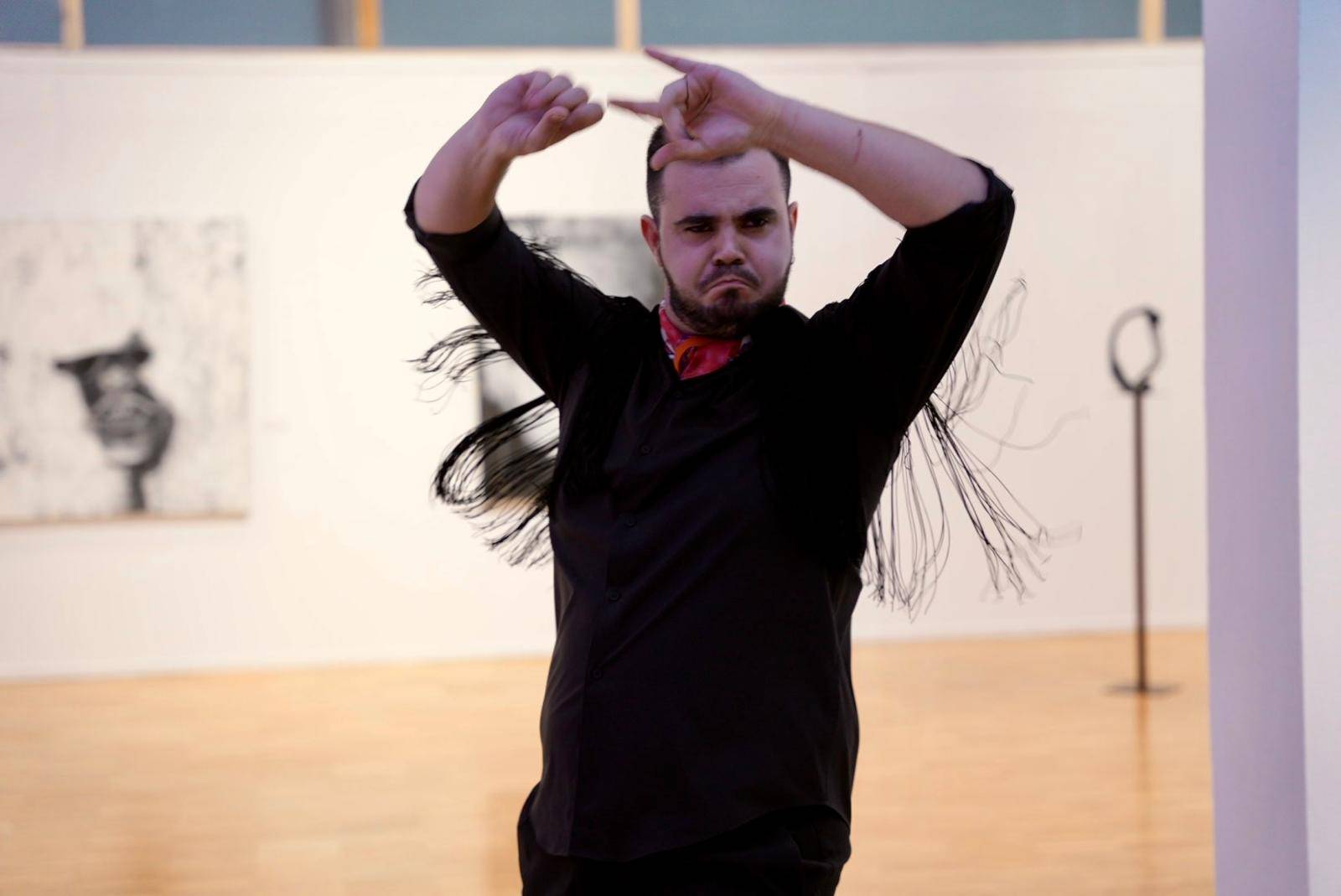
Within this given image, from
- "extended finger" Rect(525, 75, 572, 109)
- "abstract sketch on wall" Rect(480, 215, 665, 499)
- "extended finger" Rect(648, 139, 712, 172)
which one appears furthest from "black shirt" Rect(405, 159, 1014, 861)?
"abstract sketch on wall" Rect(480, 215, 665, 499)

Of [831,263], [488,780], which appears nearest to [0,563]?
[488,780]

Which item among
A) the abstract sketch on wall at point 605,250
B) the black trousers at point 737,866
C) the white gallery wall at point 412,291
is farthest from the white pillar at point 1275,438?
the abstract sketch on wall at point 605,250

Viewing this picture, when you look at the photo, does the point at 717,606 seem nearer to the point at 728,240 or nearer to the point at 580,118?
the point at 728,240

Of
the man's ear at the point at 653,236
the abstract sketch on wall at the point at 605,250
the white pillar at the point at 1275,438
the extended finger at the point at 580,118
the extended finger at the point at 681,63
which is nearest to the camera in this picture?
the extended finger at the point at 681,63

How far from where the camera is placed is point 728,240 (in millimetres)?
1560

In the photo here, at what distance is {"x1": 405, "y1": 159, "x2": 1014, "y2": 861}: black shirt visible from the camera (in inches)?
57.9

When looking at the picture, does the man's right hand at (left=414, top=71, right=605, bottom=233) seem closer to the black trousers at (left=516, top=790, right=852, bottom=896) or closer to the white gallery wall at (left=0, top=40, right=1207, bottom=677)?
the black trousers at (left=516, top=790, right=852, bottom=896)

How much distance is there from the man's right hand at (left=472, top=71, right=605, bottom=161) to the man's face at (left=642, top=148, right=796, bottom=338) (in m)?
0.13

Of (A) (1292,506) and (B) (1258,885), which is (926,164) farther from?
(B) (1258,885)

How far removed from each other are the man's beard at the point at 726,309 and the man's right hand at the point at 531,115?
0.20 meters

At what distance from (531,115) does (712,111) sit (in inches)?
9.5

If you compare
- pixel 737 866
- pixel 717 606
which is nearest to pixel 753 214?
pixel 717 606

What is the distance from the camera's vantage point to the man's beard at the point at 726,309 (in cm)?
157

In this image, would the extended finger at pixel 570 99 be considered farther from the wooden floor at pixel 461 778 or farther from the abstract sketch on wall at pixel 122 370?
the abstract sketch on wall at pixel 122 370
